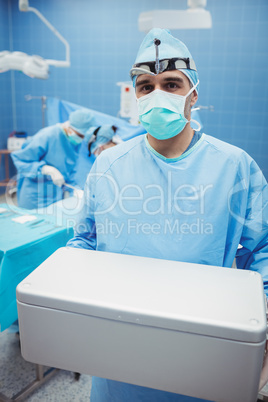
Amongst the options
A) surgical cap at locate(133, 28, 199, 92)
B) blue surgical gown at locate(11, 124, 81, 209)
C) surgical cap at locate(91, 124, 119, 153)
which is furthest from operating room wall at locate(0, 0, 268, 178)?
surgical cap at locate(133, 28, 199, 92)

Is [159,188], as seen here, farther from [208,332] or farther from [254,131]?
[254,131]

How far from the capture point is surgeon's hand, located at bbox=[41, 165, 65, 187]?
2.88 m

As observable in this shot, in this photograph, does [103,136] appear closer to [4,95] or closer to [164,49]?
[164,49]

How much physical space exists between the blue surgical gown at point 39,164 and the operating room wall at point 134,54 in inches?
77.4

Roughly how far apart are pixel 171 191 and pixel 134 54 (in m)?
4.05

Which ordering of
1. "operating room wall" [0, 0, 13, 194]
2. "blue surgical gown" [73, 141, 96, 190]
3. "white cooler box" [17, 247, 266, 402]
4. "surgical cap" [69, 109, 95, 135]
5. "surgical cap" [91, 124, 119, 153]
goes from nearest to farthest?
"white cooler box" [17, 247, 266, 402]
"surgical cap" [91, 124, 119, 153]
"surgical cap" [69, 109, 95, 135]
"blue surgical gown" [73, 141, 96, 190]
"operating room wall" [0, 0, 13, 194]

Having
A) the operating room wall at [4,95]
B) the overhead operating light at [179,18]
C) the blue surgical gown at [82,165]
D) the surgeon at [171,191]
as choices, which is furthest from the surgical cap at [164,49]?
the operating room wall at [4,95]

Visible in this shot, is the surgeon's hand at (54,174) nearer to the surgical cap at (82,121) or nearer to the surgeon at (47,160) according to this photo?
the surgeon at (47,160)

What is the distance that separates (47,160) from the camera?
120 inches

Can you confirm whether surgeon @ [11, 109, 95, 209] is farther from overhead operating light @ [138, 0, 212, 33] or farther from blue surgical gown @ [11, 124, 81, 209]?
overhead operating light @ [138, 0, 212, 33]

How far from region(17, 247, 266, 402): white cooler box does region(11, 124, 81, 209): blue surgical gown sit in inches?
90.1

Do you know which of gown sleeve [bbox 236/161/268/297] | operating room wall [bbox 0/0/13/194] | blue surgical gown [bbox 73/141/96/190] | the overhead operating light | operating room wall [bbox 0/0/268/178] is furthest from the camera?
operating room wall [bbox 0/0/13/194]

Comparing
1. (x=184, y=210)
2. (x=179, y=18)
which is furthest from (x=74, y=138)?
(x=184, y=210)

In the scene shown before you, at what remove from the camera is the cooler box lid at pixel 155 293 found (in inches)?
22.6
